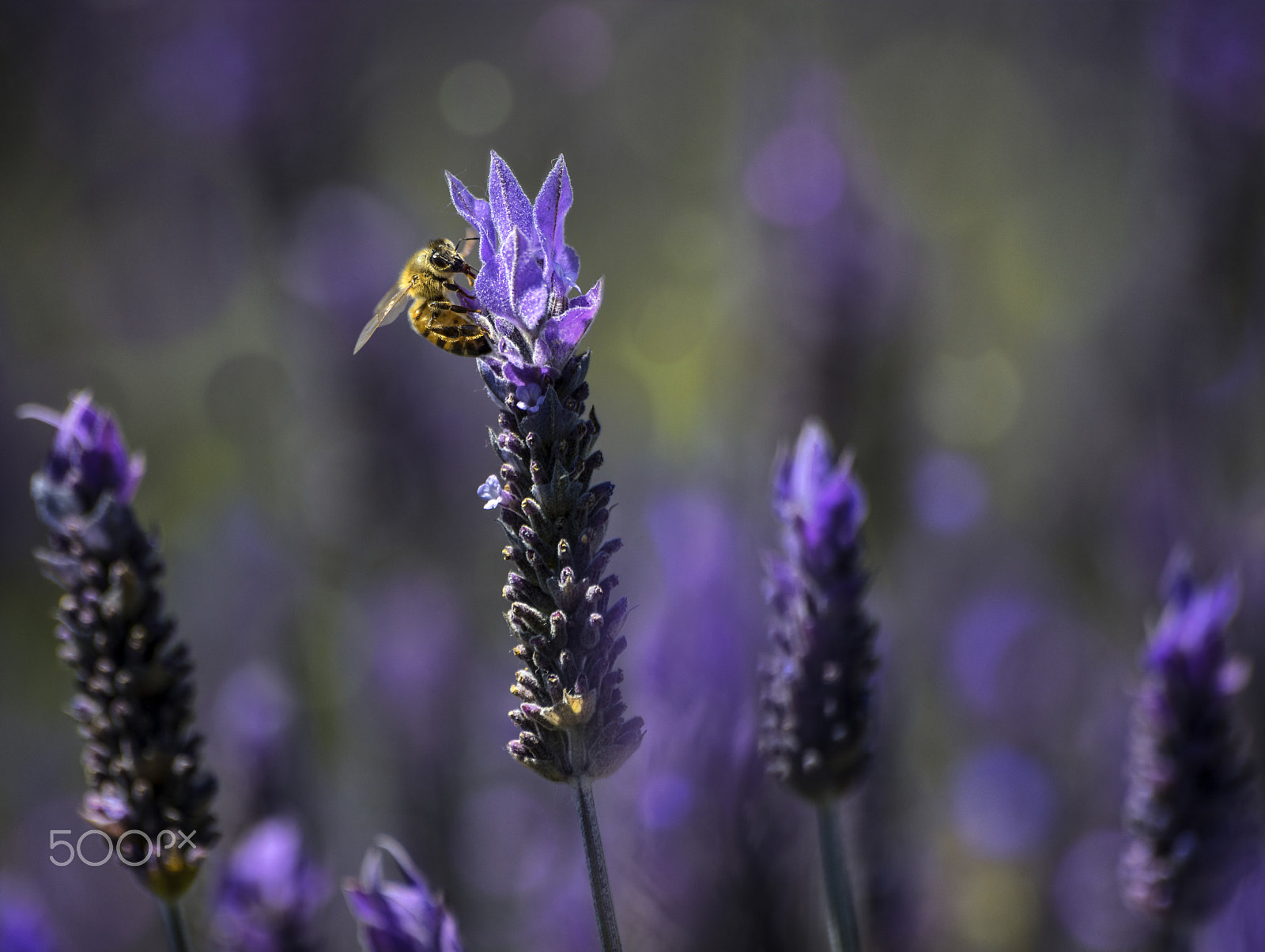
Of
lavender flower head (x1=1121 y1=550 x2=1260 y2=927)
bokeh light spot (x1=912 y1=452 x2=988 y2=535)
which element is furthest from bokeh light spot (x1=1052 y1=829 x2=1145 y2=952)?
bokeh light spot (x1=912 y1=452 x2=988 y2=535)

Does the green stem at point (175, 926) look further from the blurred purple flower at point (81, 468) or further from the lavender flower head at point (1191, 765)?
the lavender flower head at point (1191, 765)

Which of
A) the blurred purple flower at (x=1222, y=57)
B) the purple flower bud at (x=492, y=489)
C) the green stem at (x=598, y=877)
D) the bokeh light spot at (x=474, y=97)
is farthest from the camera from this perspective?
the bokeh light spot at (x=474, y=97)

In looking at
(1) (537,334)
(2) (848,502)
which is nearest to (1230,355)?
(2) (848,502)

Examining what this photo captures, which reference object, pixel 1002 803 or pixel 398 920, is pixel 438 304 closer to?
pixel 398 920

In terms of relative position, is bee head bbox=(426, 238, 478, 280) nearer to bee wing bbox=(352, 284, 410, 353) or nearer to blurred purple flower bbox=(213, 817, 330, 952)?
bee wing bbox=(352, 284, 410, 353)

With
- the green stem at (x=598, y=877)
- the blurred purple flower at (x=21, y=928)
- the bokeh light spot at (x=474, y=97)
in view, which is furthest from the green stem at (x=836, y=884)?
the bokeh light spot at (x=474, y=97)

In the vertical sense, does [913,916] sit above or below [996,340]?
below

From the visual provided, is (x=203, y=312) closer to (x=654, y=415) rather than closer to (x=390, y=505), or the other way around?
(x=654, y=415)
